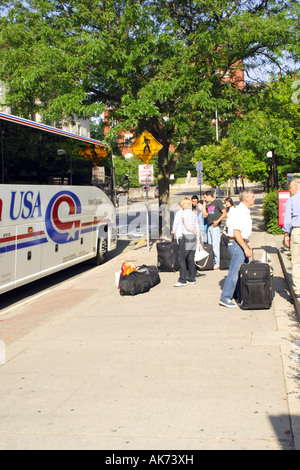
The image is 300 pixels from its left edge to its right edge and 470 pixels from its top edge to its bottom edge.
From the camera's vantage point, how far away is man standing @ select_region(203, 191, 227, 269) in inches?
475

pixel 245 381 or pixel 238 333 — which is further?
pixel 238 333

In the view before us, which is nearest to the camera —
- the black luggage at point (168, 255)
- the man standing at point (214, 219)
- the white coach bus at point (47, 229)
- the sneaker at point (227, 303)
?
the sneaker at point (227, 303)

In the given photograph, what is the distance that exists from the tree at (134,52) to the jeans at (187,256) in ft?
18.9

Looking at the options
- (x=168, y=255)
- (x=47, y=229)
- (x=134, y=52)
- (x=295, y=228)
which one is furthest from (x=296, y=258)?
(x=134, y=52)

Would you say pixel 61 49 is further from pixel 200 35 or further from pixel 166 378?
pixel 166 378

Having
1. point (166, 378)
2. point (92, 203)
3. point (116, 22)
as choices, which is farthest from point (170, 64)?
point (166, 378)

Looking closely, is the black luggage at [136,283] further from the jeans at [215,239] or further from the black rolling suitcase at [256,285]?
the black rolling suitcase at [256,285]

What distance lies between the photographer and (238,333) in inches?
280

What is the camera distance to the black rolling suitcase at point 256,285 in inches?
316

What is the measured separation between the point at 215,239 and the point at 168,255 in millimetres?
1152

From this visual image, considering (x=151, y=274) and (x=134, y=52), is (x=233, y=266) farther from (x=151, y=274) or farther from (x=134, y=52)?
(x=134, y=52)

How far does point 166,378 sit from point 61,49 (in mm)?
12386

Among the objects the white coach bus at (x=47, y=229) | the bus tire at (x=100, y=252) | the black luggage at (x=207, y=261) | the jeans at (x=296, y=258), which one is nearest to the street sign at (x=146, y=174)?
the white coach bus at (x=47, y=229)

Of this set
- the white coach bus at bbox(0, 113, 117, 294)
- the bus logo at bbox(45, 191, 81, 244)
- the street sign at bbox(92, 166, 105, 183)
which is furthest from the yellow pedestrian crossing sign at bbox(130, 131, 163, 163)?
the bus logo at bbox(45, 191, 81, 244)
